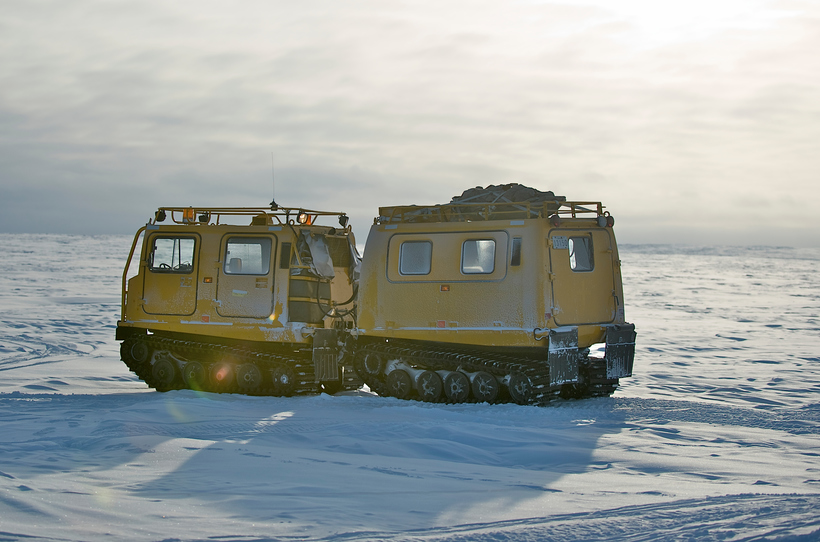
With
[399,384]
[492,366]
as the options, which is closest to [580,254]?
[492,366]

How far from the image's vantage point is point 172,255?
1258cm

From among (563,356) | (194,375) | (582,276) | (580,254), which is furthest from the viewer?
(194,375)

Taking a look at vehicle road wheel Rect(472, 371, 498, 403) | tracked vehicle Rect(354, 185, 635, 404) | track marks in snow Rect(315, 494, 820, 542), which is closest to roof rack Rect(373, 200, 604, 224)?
tracked vehicle Rect(354, 185, 635, 404)

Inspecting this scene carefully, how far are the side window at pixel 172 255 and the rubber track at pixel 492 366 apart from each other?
10.0 feet

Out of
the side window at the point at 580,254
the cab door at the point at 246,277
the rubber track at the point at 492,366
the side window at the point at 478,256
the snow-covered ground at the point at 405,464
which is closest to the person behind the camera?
the snow-covered ground at the point at 405,464

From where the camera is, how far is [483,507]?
20.1 ft

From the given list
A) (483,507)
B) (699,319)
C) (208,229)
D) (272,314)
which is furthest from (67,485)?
(699,319)

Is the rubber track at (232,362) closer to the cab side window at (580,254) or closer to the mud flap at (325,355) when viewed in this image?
the mud flap at (325,355)

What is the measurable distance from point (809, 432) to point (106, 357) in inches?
509

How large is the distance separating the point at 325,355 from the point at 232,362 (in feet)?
4.70

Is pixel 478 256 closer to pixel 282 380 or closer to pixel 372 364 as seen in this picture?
pixel 372 364

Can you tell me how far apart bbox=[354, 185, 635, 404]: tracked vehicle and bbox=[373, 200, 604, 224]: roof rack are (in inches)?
0.7

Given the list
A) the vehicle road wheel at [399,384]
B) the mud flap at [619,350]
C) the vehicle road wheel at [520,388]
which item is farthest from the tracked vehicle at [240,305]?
the mud flap at [619,350]

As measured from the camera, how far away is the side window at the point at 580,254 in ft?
37.1
